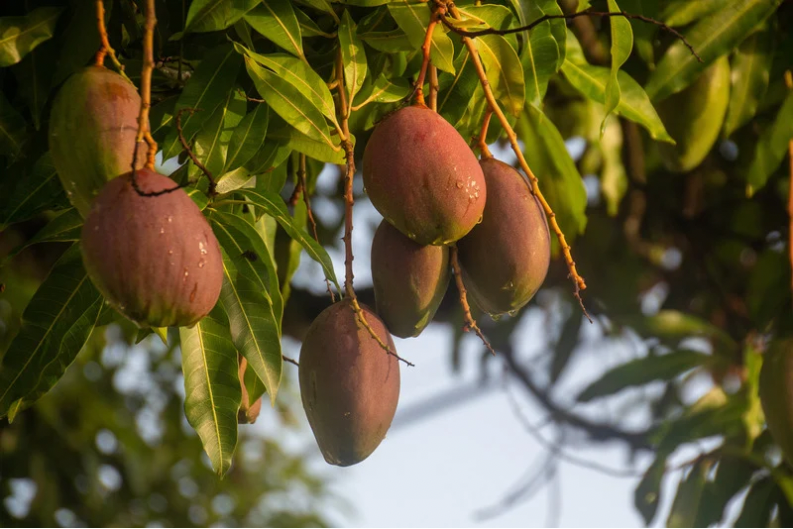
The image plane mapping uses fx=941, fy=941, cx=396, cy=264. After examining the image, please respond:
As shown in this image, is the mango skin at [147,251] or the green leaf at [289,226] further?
the green leaf at [289,226]

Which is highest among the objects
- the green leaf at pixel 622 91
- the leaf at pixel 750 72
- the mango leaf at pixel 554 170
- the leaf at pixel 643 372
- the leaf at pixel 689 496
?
the green leaf at pixel 622 91

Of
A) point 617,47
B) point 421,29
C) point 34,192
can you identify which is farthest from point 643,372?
point 34,192

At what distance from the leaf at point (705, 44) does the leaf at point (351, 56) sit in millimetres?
380

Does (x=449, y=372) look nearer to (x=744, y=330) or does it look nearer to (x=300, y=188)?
(x=744, y=330)

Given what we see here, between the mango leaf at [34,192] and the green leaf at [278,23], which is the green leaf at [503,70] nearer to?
the green leaf at [278,23]

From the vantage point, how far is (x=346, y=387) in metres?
0.61

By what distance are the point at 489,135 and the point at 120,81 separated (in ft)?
1.12

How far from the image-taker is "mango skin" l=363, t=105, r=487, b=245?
1.90 ft

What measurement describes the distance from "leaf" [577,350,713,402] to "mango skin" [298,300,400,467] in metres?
0.66

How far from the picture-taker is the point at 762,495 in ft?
4.13

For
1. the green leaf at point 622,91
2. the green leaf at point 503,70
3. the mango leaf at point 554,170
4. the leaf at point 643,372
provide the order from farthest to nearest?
the leaf at point 643,372 < the mango leaf at point 554,170 < the green leaf at point 622,91 < the green leaf at point 503,70

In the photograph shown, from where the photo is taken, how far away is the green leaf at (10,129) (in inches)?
24.8

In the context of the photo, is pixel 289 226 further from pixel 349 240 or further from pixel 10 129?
pixel 10 129

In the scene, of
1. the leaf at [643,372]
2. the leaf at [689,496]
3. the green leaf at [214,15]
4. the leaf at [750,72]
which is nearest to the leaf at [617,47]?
the green leaf at [214,15]
